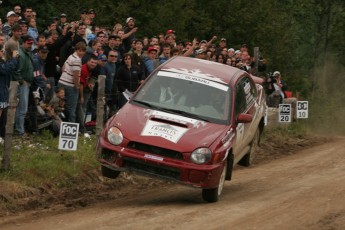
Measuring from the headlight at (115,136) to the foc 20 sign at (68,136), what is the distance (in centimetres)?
154

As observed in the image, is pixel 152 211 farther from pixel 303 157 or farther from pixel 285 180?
pixel 303 157

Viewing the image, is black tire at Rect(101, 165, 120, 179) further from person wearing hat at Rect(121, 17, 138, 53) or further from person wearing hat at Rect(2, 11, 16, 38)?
person wearing hat at Rect(121, 17, 138, 53)

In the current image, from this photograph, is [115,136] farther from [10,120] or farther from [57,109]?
[57,109]

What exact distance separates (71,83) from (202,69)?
3.26 meters

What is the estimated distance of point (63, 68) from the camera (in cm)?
1730

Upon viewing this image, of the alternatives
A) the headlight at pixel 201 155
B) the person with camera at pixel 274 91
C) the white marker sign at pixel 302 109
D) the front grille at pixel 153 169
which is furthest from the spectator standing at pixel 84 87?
the person with camera at pixel 274 91

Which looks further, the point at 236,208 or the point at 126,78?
the point at 126,78

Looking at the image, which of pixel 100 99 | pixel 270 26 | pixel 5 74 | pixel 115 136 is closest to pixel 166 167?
pixel 115 136

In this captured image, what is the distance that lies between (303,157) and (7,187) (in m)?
9.20

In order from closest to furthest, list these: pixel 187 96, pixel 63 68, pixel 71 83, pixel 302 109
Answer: pixel 187 96
pixel 71 83
pixel 63 68
pixel 302 109

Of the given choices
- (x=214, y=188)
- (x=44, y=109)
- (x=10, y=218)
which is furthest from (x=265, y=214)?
(x=44, y=109)

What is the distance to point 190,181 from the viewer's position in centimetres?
1266

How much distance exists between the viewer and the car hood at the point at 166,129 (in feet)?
41.4

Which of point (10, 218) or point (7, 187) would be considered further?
point (7, 187)
